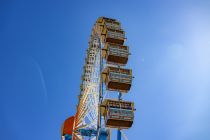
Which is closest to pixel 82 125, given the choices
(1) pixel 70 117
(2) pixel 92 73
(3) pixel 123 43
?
(1) pixel 70 117

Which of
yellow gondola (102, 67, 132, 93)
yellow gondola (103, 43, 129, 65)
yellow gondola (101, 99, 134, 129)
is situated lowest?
yellow gondola (101, 99, 134, 129)

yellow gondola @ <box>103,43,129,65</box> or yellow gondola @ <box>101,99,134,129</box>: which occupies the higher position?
yellow gondola @ <box>103,43,129,65</box>

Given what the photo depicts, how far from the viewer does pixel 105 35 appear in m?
28.9

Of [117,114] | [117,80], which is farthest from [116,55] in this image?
[117,114]

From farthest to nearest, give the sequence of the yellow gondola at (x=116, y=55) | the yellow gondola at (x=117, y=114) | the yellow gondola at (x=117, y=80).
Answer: the yellow gondola at (x=116, y=55)
the yellow gondola at (x=117, y=80)
the yellow gondola at (x=117, y=114)

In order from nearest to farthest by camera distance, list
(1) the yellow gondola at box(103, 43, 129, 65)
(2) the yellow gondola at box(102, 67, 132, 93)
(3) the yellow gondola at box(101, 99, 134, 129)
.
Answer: (3) the yellow gondola at box(101, 99, 134, 129) < (2) the yellow gondola at box(102, 67, 132, 93) < (1) the yellow gondola at box(103, 43, 129, 65)

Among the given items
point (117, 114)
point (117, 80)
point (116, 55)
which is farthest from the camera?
point (116, 55)

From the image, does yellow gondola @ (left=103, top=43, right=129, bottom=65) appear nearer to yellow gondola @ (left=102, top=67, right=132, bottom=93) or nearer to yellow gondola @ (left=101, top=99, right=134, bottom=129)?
yellow gondola @ (left=102, top=67, right=132, bottom=93)

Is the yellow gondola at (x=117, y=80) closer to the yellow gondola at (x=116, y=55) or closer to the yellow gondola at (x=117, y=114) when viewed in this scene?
the yellow gondola at (x=116, y=55)

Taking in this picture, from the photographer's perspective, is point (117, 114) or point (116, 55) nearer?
point (117, 114)

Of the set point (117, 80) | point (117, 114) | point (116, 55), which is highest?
point (116, 55)

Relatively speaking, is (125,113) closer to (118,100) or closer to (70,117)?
(118,100)

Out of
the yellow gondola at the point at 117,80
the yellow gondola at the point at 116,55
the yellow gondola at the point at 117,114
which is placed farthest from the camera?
the yellow gondola at the point at 116,55

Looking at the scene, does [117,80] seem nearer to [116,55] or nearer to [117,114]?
[116,55]
